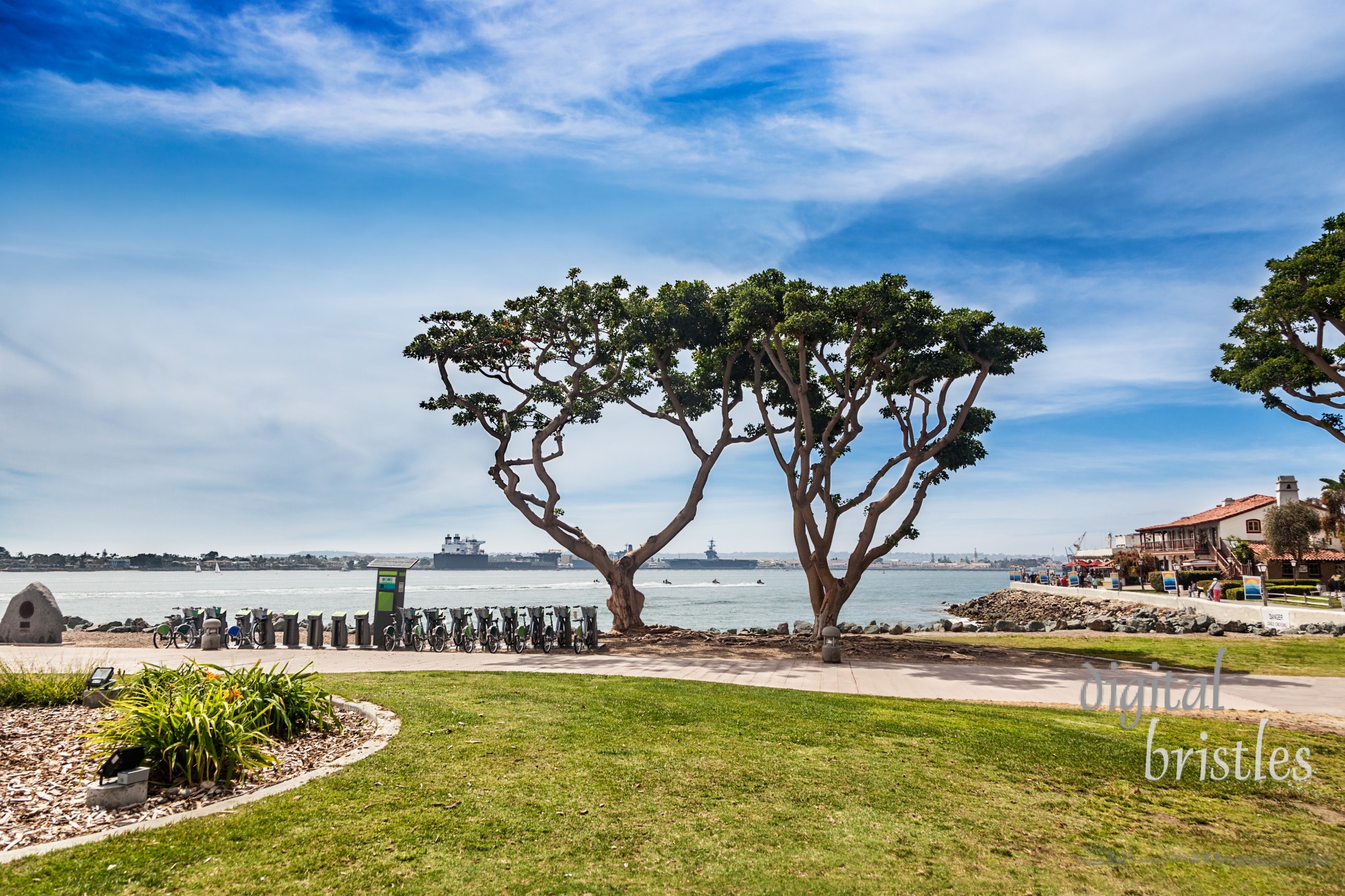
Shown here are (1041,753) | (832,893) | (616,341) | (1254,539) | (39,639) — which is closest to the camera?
(832,893)

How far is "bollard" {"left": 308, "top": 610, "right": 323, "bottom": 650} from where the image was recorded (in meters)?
16.8

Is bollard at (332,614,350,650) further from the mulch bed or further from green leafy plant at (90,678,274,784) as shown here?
green leafy plant at (90,678,274,784)

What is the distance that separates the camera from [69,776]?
573 cm

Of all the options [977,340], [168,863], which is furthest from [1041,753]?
[977,340]

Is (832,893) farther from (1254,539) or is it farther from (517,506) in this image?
(1254,539)

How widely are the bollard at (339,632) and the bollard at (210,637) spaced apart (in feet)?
7.63

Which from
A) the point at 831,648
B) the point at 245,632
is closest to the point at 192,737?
the point at 831,648

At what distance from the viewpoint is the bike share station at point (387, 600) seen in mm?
16922

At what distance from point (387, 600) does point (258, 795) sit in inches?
492

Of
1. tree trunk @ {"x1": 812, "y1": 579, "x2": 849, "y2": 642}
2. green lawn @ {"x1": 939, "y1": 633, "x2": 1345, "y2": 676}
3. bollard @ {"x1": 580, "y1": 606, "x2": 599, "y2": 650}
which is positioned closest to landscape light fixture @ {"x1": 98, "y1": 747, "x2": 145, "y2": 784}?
bollard @ {"x1": 580, "y1": 606, "x2": 599, "y2": 650}

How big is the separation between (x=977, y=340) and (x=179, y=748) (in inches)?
703

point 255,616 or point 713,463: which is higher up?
point 713,463

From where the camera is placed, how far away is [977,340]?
18.6 meters

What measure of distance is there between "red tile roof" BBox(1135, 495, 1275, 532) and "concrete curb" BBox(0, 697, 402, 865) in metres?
68.2
